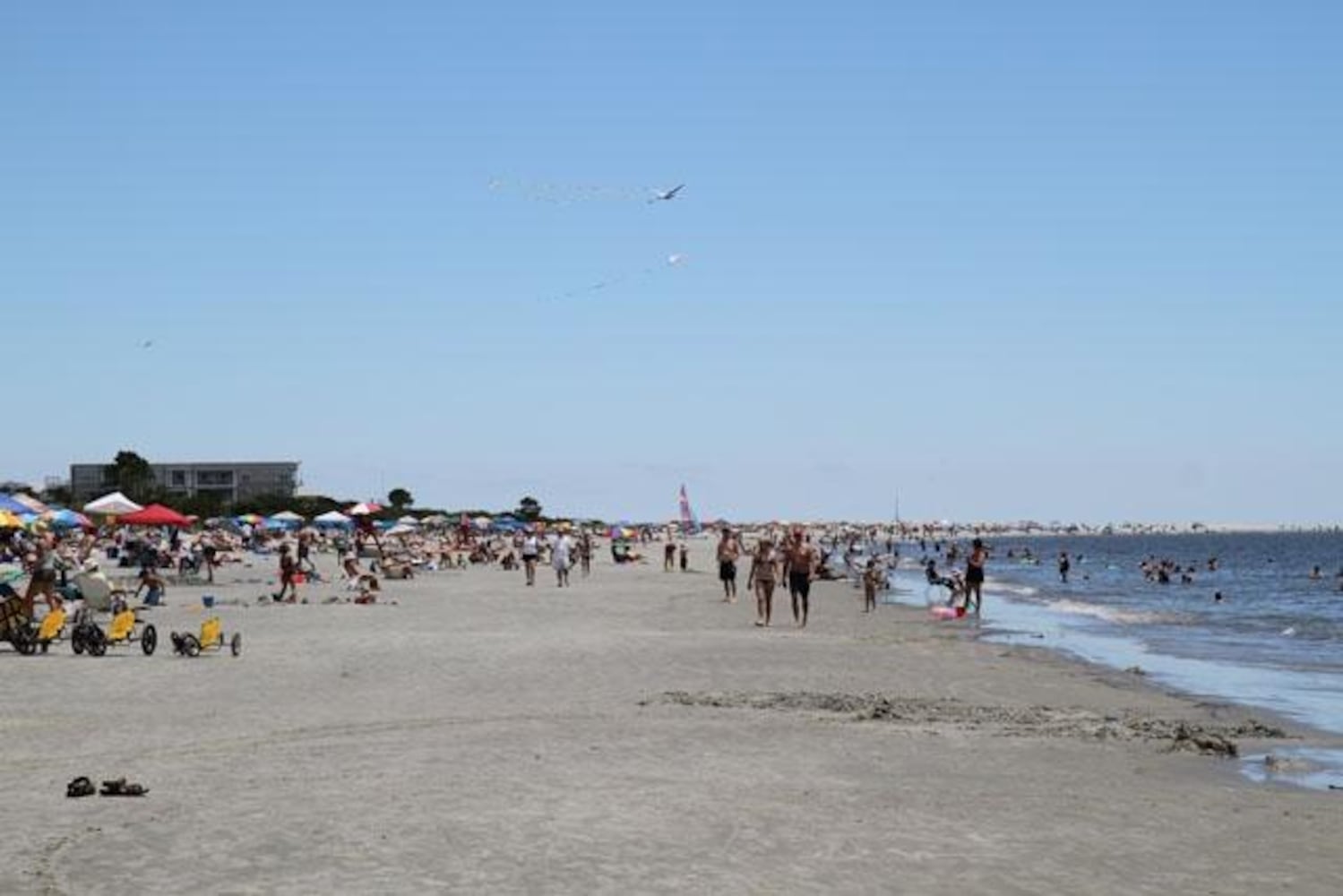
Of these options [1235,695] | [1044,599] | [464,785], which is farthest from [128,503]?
[464,785]

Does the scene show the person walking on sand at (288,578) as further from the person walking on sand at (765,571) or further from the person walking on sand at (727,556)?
the person walking on sand at (765,571)

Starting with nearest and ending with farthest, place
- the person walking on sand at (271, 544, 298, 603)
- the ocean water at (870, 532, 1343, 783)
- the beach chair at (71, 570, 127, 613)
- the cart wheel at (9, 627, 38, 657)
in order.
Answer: the cart wheel at (9, 627, 38, 657)
the ocean water at (870, 532, 1343, 783)
the beach chair at (71, 570, 127, 613)
the person walking on sand at (271, 544, 298, 603)

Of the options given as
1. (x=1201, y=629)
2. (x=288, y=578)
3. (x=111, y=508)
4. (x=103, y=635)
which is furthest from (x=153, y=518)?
(x=1201, y=629)

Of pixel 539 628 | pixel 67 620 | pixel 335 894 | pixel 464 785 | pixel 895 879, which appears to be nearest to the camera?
pixel 335 894

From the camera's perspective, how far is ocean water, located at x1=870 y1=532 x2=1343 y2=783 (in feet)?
68.6

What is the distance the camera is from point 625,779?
432 inches

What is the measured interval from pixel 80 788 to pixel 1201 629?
3161 centimetres

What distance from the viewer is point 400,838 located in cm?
869

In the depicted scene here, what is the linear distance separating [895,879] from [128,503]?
42386mm

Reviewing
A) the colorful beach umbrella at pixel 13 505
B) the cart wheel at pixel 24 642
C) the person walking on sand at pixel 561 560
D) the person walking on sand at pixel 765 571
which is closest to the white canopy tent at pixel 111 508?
the colorful beach umbrella at pixel 13 505

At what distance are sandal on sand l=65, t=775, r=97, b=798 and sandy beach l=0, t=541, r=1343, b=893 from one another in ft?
0.30

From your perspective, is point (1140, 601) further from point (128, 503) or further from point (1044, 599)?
point (128, 503)

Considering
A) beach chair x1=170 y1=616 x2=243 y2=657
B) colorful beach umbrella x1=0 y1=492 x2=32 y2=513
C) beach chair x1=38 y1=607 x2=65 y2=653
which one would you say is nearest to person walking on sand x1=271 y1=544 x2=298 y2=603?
colorful beach umbrella x1=0 y1=492 x2=32 y2=513

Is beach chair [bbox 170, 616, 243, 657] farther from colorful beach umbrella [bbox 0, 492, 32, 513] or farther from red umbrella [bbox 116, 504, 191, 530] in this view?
red umbrella [bbox 116, 504, 191, 530]
